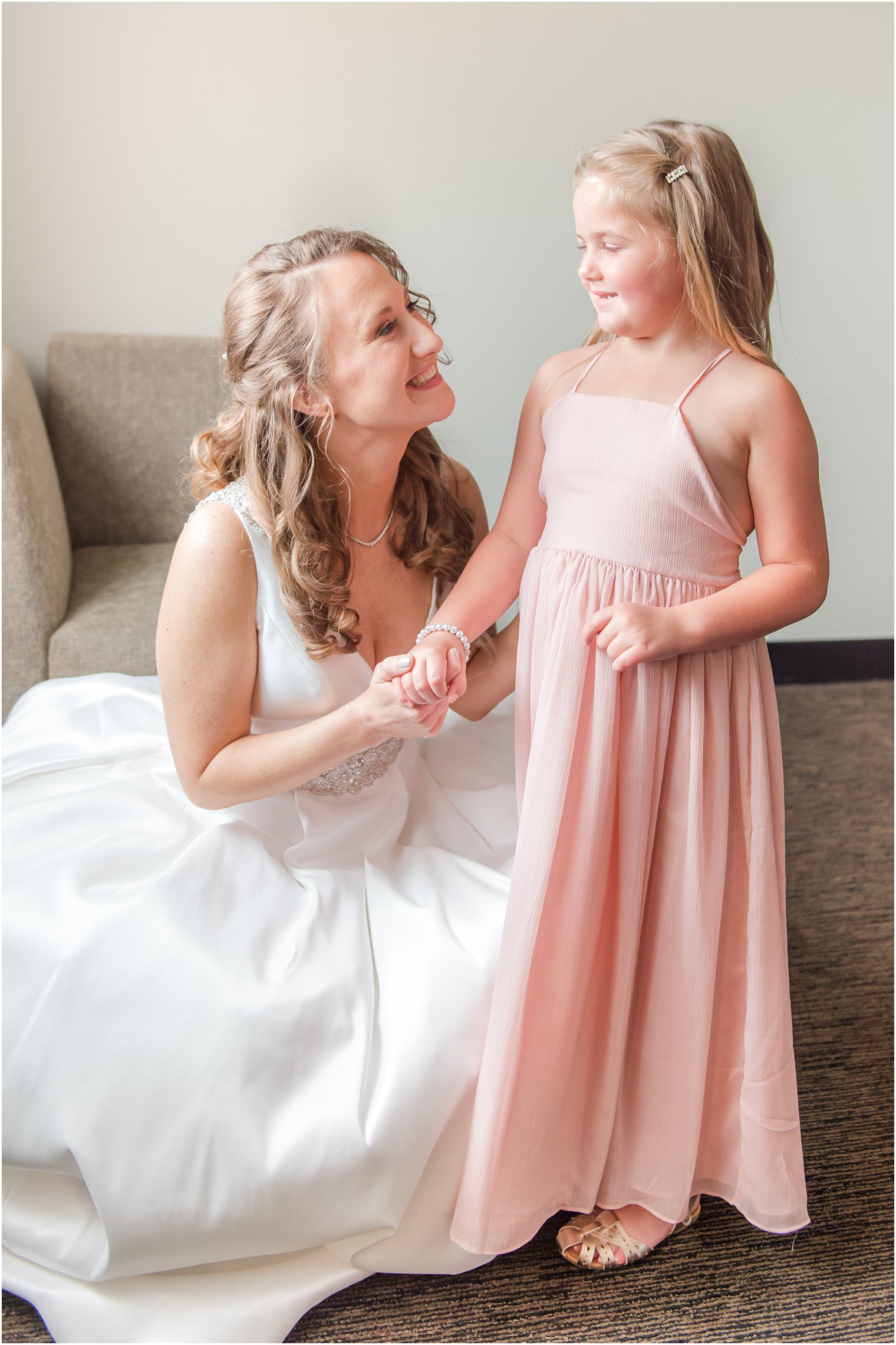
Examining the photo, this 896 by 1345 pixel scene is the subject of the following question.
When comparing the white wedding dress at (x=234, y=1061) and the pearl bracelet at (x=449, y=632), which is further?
the pearl bracelet at (x=449, y=632)

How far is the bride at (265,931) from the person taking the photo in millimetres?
1110

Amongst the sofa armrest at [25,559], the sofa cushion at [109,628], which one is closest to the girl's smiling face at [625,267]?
the sofa cushion at [109,628]

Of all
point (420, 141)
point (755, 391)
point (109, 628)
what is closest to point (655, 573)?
point (755, 391)

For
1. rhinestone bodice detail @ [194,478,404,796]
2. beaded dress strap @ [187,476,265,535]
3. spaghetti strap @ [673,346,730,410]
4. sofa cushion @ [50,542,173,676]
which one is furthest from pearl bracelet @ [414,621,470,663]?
sofa cushion @ [50,542,173,676]

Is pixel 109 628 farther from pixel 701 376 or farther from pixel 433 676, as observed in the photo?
pixel 701 376

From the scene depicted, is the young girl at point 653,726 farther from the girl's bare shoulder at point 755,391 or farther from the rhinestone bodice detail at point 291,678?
the rhinestone bodice detail at point 291,678

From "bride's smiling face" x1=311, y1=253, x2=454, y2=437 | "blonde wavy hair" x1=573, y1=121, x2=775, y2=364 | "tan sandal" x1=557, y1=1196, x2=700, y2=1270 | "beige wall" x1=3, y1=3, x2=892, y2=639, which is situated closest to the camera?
"blonde wavy hair" x1=573, y1=121, x2=775, y2=364

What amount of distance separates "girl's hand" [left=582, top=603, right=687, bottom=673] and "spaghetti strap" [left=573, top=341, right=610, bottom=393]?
30 cm

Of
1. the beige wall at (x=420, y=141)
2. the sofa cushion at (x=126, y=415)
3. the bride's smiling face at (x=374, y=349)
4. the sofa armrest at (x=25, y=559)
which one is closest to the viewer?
the bride's smiling face at (x=374, y=349)

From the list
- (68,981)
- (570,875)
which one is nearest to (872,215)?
(570,875)

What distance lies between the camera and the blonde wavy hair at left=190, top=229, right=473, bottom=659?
118 centimetres

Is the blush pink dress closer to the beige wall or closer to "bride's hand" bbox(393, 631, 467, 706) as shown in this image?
"bride's hand" bbox(393, 631, 467, 706)

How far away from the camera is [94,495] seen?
8.20 ft

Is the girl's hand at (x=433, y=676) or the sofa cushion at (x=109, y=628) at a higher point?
the girl's hand at (x=433, y=676)
